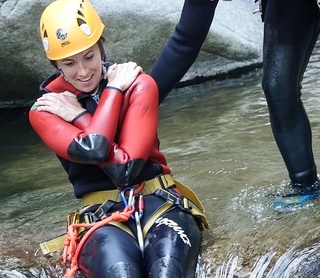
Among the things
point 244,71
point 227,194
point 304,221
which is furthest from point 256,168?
point 244,71

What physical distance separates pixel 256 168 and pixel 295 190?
31.0 inches

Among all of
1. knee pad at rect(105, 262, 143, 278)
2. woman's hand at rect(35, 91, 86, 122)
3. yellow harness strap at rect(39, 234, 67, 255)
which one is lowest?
yellow harness strap at rect(39, 234, 67, 255)

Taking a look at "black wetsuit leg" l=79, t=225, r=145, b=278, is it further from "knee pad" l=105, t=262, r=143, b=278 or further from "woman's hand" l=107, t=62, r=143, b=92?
"woman's hand" l=107, t=62, r=143, b=92

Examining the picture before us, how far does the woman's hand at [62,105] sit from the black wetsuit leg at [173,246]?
66 centimetres

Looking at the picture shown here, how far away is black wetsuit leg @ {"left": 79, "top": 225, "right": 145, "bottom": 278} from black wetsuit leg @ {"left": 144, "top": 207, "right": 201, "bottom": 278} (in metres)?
0.06

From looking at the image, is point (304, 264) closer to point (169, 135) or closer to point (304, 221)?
point (304, 221)

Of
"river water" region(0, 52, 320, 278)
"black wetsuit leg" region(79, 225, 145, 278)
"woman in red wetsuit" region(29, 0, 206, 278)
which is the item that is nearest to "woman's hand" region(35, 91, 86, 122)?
"woman in red wetsuit" region(29, 0, 206, 278)

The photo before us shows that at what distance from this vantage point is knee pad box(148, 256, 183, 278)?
2.65 m

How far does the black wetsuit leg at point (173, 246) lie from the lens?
8.87ft

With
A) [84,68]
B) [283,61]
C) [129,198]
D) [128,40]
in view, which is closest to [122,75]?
[84,68]

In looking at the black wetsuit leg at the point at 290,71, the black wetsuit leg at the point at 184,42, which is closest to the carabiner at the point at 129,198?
the black wetsuit leg at the point at 184,42

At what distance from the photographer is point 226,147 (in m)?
5.09

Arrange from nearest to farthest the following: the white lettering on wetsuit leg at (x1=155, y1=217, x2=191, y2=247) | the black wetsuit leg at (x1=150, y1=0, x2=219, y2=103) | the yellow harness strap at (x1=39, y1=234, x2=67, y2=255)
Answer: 1. the white lettering on wetsuit leg at (x1=155, y1=217, x2=191, y2=247)
2. the yellow harness strap at (x1=39, y1=234, x2=67, y2=255)
3. the black wetsuit leg at (x1=150, y1=0, x2=219, y2=103)

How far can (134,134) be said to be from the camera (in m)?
3.11
